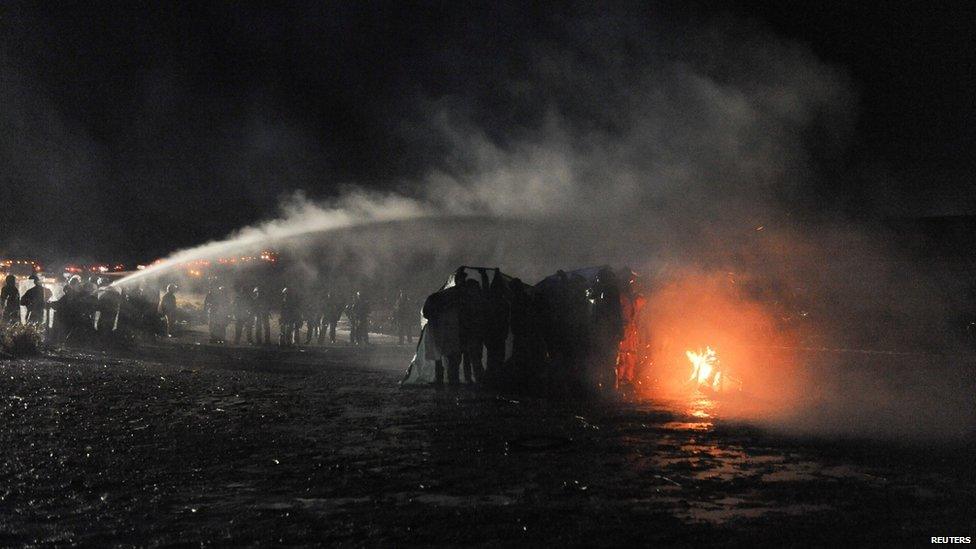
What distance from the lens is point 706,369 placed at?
1432cm

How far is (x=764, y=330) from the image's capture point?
21.2 m

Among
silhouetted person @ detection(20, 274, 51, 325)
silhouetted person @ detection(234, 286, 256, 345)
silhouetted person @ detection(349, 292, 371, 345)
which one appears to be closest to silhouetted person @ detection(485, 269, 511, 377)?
silhouetted person @ detection(349, 292, 371, 345)

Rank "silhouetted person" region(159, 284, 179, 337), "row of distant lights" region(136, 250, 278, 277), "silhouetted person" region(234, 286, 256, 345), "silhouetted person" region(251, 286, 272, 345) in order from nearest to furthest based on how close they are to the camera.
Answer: "silhouetted person" region(251, 286, 272, 345), "silhouetted person" region(159, 284, 179, 337), "silhouetted person" region(234, 286, 256, 345), "row of distant lights" region(136, 250, 278, 277)

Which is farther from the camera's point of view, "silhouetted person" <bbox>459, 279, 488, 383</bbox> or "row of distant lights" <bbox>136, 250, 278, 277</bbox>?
"row of distant lights" <bbox>136, 250, 278, 277</bbox>

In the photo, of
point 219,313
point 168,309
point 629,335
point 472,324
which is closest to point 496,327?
point 472,324

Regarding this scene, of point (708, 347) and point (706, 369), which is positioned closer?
point (706, 369)

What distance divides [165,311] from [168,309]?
1.00 ft

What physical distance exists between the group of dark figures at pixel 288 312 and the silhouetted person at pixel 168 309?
1.43 m

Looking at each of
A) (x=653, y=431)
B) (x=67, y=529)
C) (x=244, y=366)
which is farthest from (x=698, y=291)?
(x=67, y=529)

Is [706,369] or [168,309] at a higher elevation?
[168,309]

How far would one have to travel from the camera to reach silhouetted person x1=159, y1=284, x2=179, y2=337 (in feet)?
91.4

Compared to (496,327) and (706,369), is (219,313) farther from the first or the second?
(706,369)

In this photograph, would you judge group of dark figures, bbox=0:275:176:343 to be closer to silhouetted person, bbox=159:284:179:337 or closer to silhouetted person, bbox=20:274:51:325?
silhouetted person, bbox=20:274:51:325

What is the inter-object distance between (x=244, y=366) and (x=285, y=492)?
41.6 ft
